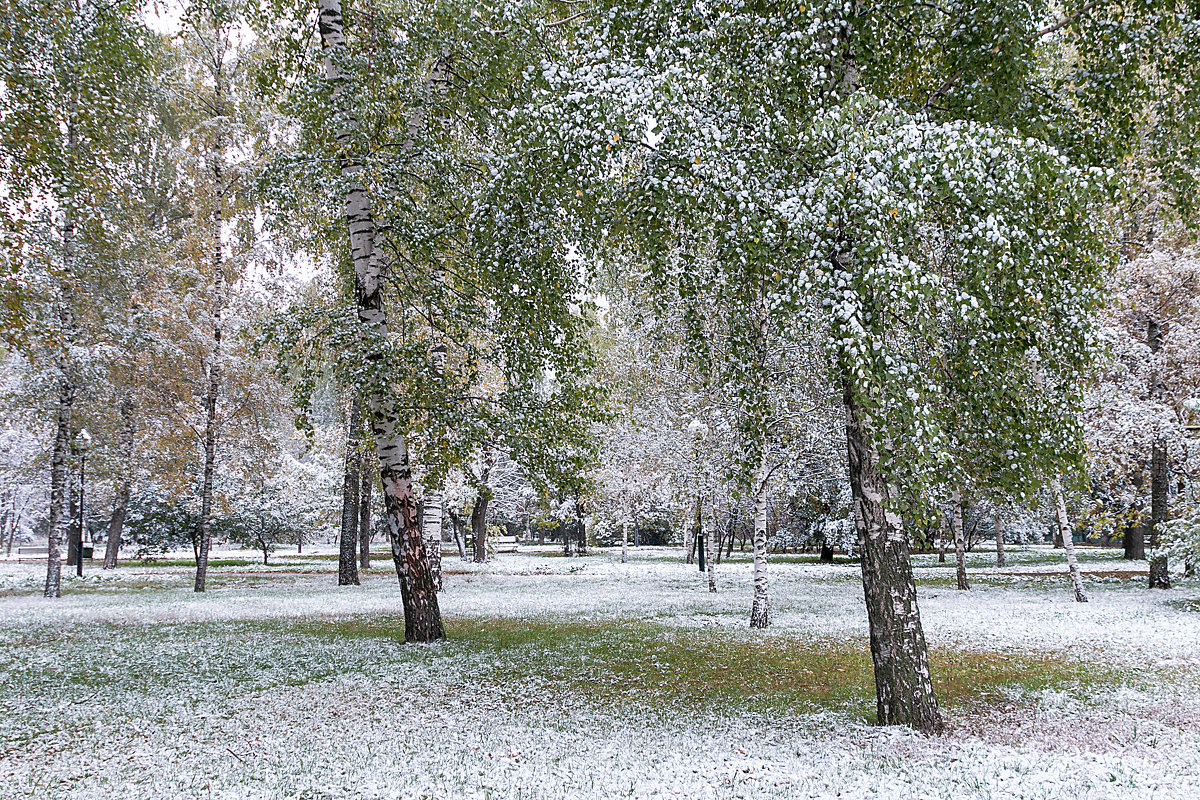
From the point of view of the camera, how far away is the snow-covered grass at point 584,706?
5719 mm

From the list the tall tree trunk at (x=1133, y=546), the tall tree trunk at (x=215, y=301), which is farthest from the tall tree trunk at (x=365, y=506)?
the tall tree trunk at (x=1133, y=546)

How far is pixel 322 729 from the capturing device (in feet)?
23.8

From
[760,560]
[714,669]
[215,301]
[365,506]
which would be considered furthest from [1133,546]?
[215,301]

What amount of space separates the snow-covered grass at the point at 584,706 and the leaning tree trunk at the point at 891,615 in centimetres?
30

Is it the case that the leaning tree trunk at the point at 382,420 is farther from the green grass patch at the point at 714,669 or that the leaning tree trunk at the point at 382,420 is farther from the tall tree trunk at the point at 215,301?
the tall tree trunk at the point at 215,301

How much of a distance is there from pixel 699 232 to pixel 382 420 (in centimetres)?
676

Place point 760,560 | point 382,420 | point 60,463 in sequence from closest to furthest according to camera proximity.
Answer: point 382,420, point 760,560, point 60,463

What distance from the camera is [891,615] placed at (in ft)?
22.6

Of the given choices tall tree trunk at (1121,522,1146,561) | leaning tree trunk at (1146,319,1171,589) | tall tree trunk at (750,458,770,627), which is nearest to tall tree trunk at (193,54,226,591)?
tall tree trunk at (750,458,770,627)

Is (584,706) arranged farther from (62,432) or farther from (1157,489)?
(1157,489)

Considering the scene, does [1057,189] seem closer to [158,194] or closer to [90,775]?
[90,775]

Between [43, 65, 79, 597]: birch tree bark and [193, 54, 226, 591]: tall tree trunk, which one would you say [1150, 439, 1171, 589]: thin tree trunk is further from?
[43, 65, 79, 597]: birch tree bark

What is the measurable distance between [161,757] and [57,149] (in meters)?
8.61

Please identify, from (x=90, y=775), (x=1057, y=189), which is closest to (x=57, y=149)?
(x=90, y=775)
